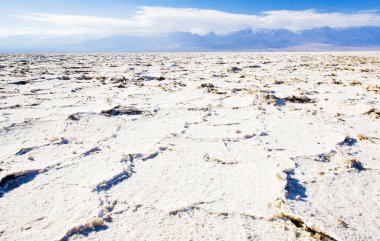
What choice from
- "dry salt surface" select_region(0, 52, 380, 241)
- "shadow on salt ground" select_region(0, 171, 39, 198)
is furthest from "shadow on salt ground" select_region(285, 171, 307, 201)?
"shadow on salt ground" select_region(0, 171, 39, 198)

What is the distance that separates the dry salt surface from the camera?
1.83m

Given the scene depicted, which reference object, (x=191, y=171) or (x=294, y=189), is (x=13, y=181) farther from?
(x=294, y=189)

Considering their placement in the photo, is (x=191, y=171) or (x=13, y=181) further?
(x=191, y=171)

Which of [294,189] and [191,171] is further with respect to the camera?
[191,171]

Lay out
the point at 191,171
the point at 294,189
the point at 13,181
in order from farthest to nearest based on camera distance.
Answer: the point at 191,171 → the point at 13,181 → the point at 294,189

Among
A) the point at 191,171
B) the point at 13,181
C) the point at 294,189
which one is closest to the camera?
the point at 294,189

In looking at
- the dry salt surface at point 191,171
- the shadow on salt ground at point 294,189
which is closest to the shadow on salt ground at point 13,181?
the dry salt surface at point 191,171

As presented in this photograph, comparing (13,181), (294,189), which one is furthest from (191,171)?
(13,181)

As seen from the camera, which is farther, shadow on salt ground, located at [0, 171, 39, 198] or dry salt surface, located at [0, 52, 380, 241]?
shadow on salt ground, located at [0, 171, 39, 198]

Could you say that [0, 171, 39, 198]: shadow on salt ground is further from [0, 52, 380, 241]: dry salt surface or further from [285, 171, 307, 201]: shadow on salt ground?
[285, 171, 307, 201]: shadow on salt ground

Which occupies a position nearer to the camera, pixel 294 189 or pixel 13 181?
pixel 294 189

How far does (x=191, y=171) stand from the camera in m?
2.56

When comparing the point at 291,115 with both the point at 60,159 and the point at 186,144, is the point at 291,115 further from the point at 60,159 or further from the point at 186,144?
the point at 60,159

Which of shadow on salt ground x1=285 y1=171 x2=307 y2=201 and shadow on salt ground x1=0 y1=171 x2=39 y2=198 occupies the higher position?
shadow on salt ground x1=285 y1=171 x2=307 y2=201
